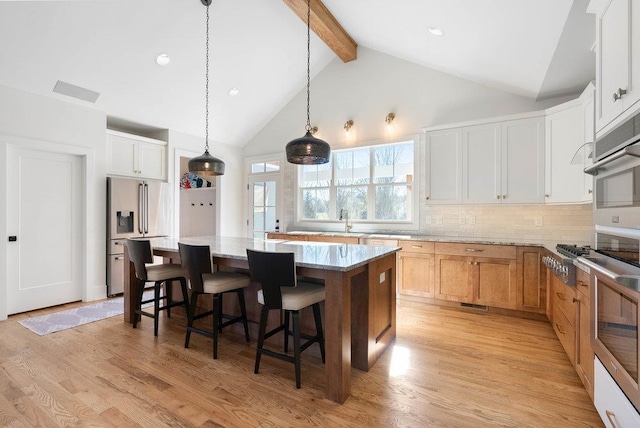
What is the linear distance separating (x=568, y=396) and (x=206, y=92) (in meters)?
5.40

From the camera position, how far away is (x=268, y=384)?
7.23 feet

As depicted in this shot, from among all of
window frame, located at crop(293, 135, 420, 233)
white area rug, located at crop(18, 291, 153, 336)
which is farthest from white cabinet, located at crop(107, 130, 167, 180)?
window frame, located at crop(293, 135, 420, 233)

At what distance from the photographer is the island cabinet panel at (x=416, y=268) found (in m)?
3.97

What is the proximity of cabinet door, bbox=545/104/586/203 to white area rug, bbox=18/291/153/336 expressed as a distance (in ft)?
17.1

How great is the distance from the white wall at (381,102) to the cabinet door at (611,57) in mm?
2475

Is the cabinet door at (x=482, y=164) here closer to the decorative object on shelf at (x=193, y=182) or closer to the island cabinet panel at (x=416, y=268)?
the island cabinet panel at (x=416, y=268)

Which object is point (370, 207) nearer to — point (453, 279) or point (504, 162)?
point (453, 279)

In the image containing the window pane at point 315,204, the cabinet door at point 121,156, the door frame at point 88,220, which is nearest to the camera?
the door frame at point 88,220

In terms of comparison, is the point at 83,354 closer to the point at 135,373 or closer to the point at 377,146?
the point at 135,373

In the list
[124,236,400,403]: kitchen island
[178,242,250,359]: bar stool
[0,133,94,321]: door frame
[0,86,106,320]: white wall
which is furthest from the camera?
[0,133,94,321]: door frame

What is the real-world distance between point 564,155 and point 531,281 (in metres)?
1.40

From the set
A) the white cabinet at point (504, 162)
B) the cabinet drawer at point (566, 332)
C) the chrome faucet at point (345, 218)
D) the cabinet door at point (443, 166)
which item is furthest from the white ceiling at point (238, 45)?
the chrome faucet at point (345, 218)

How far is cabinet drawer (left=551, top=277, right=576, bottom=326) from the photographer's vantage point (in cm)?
220

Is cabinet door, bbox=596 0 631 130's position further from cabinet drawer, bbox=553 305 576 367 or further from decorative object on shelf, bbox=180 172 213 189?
decorative object on shelf, bbox=180 172 213 189
